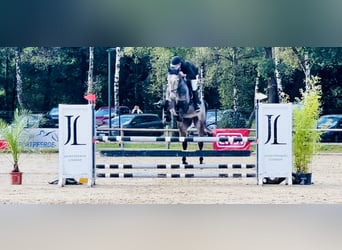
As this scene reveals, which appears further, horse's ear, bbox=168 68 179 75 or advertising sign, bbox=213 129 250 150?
horse's ear, bbox=168 68 179 75

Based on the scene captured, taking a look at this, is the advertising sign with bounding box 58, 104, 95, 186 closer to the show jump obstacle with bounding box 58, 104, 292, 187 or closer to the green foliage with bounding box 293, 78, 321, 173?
the show jump obstacle with bounding box 58, 104, 292, 187

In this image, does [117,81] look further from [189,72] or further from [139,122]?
[189,72]

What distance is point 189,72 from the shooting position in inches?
374

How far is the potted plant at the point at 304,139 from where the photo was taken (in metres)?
8.35

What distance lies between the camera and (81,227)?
5.21 m

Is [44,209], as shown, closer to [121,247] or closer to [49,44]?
[121,247]

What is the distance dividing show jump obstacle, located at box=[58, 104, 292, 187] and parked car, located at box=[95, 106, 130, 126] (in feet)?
2.85

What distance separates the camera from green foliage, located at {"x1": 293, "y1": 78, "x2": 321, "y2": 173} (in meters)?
8.39

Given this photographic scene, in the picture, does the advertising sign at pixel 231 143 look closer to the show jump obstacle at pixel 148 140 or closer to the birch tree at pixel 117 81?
the show jump obstacle at pixel 148 140

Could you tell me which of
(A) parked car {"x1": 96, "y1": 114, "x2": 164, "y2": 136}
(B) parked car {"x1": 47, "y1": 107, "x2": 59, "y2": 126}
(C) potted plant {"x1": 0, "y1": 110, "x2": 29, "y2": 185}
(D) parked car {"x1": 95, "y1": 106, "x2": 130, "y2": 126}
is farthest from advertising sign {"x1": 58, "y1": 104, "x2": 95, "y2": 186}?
(B) parked car {"x1": 47, "y1": 107, "x2": 59, "y2": 126}
